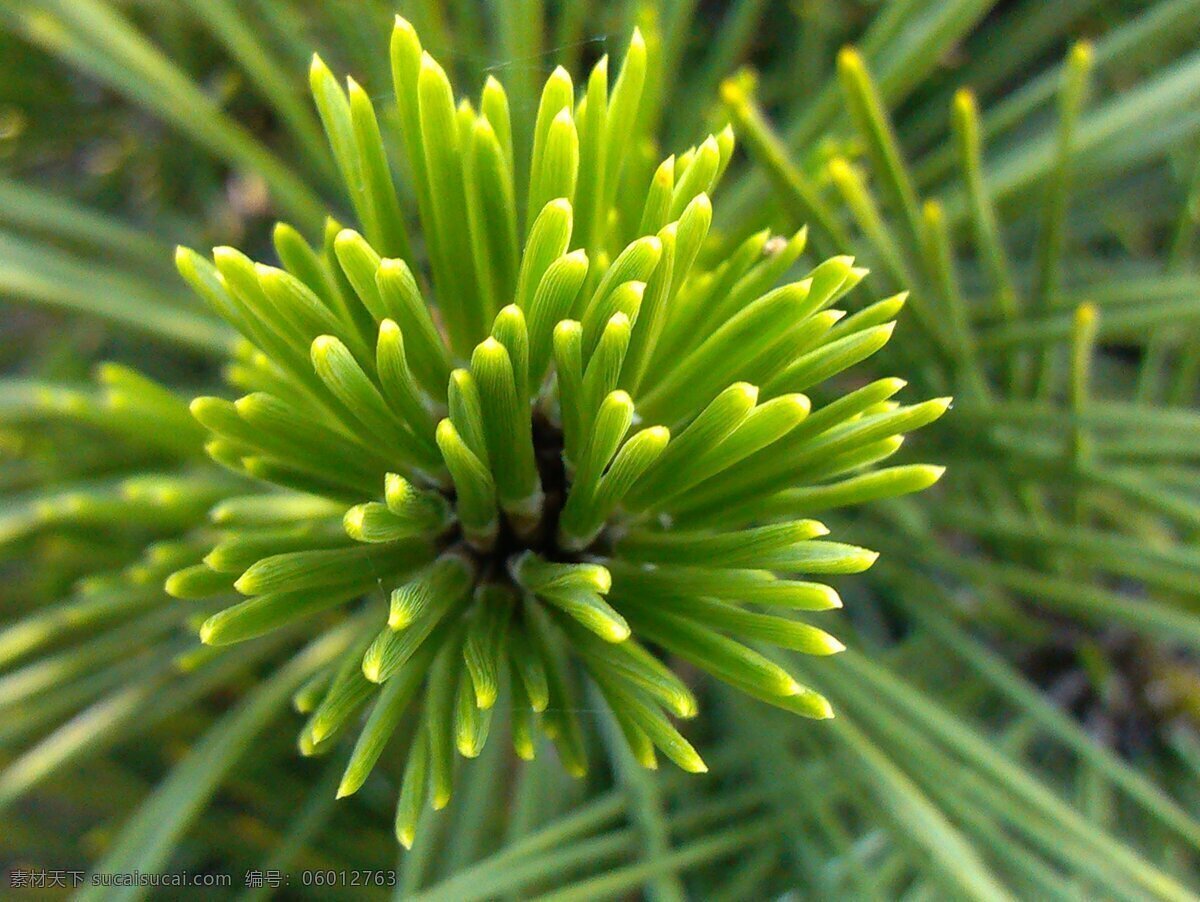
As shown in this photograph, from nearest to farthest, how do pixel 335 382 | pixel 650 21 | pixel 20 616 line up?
pixel 335 382, pixel 650 21, pixel 20 616

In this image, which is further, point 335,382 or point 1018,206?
point 1018,206

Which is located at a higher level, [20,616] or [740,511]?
[20,616]

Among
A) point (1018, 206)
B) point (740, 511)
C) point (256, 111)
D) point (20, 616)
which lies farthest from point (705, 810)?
point (256, 111)

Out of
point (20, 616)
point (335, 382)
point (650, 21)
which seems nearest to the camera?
point (335, 382)

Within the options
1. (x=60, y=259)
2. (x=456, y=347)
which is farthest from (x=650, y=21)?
(x=60, y=259)

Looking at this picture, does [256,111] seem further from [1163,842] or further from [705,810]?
[1163,842]

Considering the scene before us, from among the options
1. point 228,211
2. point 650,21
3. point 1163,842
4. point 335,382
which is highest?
point 228,211
